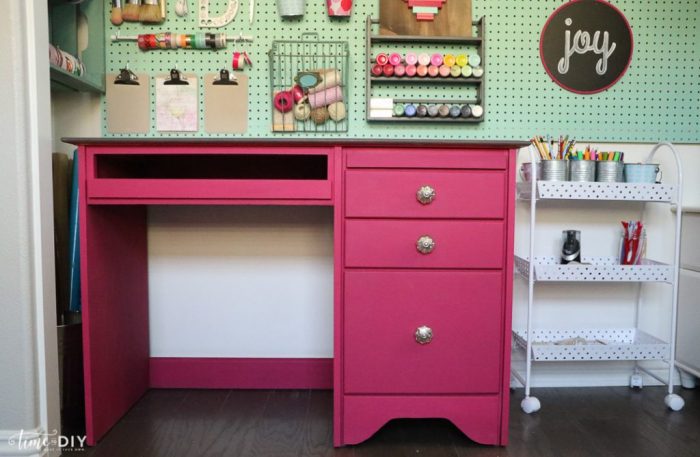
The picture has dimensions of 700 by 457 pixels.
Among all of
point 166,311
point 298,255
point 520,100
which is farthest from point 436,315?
point 166,311

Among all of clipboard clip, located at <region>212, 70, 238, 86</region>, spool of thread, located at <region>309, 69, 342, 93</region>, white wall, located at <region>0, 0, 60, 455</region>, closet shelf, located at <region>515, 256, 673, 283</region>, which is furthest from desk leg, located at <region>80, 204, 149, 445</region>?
closet shelf, located at <region>515, 256, 673, 283</region>

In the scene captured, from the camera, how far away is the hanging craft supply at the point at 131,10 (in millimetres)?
1755

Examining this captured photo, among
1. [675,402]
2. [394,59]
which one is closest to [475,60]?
[394,59]

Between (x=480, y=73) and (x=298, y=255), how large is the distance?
3.37 ft

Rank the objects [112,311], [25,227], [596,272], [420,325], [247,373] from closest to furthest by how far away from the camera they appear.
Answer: [25,227] < [420,325] < [112,311] < [596,272] < [247,373]

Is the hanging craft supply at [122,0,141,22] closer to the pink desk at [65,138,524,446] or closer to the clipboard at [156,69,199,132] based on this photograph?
the clipboard at [156,69,199,132]

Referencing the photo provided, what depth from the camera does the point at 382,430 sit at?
5.05 feet

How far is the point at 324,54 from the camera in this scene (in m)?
1.80

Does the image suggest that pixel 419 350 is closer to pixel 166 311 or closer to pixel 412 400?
pixel 412 400

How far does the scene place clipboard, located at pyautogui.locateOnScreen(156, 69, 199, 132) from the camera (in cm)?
180

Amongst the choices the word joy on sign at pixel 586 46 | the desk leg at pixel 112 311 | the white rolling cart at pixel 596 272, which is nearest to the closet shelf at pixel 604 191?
the white rolling cart at pixel 596 272

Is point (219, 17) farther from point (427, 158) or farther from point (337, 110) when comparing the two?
point (427, 158)

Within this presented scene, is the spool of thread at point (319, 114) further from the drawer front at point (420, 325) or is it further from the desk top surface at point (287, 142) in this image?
the drawer front at point (420, 325)

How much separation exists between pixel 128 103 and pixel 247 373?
1192 millimetres
